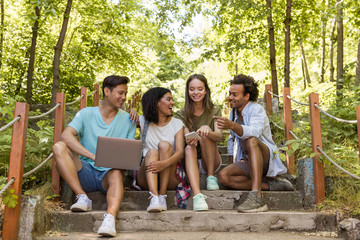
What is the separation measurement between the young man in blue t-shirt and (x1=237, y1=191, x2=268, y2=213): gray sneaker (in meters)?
1.12

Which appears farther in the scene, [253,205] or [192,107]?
[192,107]

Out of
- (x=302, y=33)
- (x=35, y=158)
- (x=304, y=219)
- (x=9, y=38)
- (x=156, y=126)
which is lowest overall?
(x=304, y=219)

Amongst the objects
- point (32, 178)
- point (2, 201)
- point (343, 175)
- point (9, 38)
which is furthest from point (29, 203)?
point (9, 38)

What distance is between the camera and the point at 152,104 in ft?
12.8

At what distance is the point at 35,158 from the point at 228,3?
538cm

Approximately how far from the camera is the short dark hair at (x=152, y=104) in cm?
387

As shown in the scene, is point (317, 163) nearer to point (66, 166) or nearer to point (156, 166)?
point (156, 166)

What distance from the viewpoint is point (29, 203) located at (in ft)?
9.48

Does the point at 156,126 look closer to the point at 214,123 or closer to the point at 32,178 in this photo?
the point at 214,123

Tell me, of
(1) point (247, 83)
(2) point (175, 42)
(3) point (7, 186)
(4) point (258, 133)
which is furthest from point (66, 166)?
(2) point (175, 42)

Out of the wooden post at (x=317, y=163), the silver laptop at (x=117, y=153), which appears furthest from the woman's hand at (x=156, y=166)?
the wooden post at (x=317, y=163)

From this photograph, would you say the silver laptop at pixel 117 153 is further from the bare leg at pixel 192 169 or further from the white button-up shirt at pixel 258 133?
the white button-up shirt at pixel 258 133

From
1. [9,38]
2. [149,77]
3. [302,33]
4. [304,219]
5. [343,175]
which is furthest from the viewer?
[149,77]

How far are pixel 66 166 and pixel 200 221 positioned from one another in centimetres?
132
